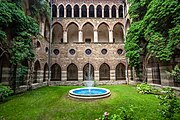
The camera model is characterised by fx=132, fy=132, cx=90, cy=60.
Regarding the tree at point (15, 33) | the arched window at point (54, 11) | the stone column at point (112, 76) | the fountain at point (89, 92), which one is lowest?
the fountain at point (89, 92)

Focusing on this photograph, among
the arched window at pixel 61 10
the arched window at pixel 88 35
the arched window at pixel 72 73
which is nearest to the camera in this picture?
the arched window at pixel 72 73

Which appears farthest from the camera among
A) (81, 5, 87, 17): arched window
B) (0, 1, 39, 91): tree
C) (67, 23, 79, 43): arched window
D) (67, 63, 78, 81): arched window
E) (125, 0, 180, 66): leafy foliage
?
(67, 23, 79, 43): arched window

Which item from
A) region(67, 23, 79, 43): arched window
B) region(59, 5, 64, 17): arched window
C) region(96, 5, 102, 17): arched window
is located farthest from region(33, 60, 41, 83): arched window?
region(96, 5, 102, 17): arched window

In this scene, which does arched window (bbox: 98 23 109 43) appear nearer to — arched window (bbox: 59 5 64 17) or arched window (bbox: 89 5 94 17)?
arched window (bbox: 89 5 94 17)

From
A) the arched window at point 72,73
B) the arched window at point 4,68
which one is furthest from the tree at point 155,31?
the arched window at point 4,68

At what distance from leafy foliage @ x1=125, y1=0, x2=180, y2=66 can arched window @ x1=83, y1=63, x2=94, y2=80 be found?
672 centimetres

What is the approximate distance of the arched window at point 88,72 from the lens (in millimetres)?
19297

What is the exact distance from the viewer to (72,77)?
2011 centimetres

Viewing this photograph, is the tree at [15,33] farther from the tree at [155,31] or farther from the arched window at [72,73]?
the tree at [155,31]

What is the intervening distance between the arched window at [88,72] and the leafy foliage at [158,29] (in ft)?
22.1

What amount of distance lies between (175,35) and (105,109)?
700 centimetres

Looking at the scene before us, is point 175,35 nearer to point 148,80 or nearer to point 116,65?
point 148,80

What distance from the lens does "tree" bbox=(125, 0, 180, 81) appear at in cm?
932

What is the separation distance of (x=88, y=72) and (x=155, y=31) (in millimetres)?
11077
